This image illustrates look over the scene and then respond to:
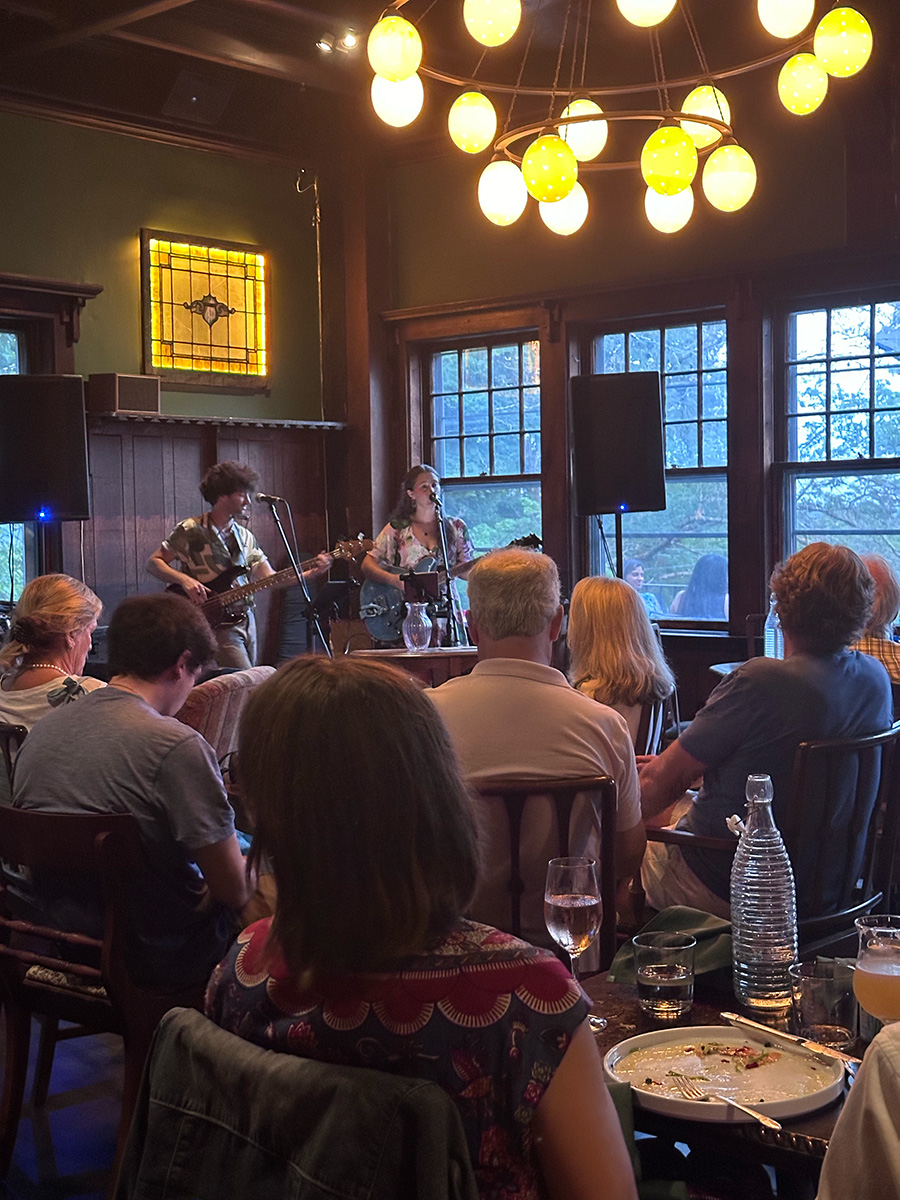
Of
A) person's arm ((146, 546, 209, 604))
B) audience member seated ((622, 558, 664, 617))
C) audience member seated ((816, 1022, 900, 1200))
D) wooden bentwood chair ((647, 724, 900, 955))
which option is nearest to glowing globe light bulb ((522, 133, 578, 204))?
wooden bentwood chair ((647, 724, 900, 955))

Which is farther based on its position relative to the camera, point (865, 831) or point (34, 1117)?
point (34, 1117)

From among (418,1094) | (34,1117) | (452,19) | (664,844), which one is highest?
(452,19)

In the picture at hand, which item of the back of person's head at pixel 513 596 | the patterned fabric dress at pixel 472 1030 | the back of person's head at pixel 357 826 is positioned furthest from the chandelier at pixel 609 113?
the patterned fabric dress at pixel 472 1030

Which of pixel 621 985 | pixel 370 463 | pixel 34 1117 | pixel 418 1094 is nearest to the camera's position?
pixel 418 1094

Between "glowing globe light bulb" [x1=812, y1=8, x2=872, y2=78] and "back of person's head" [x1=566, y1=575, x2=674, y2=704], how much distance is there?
1.69 m

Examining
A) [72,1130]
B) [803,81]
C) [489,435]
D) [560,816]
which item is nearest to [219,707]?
[72,1130]

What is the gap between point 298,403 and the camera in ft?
28.6

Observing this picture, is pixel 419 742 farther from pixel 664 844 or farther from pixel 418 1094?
pixel 664 844

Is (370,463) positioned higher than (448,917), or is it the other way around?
(370,463)

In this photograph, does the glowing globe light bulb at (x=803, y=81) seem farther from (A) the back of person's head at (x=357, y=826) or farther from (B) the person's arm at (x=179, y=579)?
(B) the person's arm at (x=179, y=579)

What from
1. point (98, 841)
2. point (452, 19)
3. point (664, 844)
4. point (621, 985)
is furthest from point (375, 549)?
point (621, 985)

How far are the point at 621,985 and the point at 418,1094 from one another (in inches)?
32.9

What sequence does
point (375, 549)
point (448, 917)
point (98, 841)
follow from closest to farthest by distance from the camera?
1. point (448, 917)
2. point (98, 841)
3. point (375, 549)

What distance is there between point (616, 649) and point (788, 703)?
85 cm
